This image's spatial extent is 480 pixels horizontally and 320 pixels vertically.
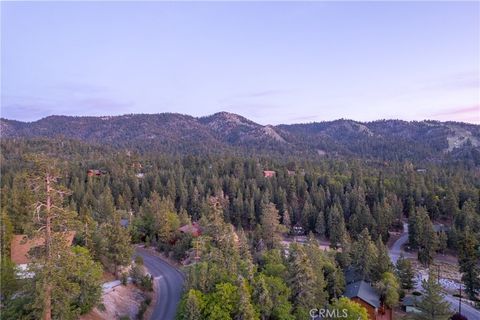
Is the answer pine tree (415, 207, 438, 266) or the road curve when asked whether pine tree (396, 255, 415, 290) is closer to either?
pine tree (415, 207, 438, 266)

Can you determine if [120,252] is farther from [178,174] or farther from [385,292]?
[178,174]

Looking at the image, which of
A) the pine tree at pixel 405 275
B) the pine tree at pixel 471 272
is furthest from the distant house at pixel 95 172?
the pine tree at pixel 471 272

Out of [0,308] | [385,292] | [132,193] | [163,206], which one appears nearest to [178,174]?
[132,193]

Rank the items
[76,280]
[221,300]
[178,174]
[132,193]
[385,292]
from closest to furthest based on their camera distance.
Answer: [76,280]
[221,300]
[385,292]
[132,193]
[178,174]

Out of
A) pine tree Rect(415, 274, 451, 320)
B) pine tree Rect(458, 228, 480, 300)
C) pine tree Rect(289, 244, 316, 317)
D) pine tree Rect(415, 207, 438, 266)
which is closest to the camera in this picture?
pine tree Rect(415, 274, 451, 320)

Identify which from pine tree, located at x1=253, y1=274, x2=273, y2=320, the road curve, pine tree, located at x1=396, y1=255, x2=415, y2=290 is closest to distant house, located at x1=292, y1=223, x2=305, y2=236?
pine tree, located at x1=396, y1=255, x2=415, y2=290

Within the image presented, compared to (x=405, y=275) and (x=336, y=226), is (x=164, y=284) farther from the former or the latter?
(x=336, y=226)

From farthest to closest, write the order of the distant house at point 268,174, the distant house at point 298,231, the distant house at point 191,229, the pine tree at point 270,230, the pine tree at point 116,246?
the distant house at point 268,174 < the distant house at point 298,231 < the distant house at point 191,229 < the pine tree at point 270,230 < the pine tree at point 116,246

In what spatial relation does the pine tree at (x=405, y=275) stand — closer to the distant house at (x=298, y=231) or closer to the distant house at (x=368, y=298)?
the distant house at (x=368, y=298)

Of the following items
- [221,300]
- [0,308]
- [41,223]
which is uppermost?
[41,223]
